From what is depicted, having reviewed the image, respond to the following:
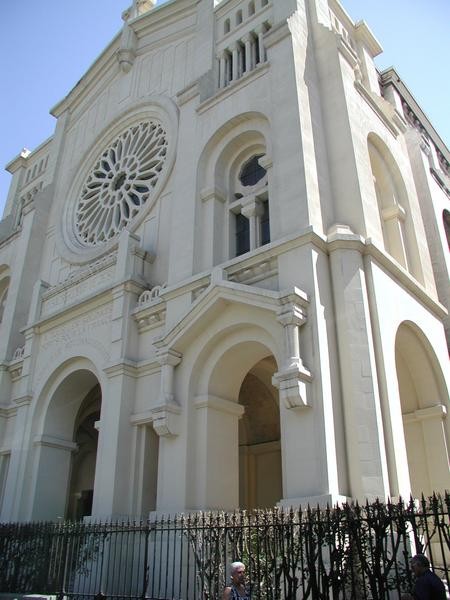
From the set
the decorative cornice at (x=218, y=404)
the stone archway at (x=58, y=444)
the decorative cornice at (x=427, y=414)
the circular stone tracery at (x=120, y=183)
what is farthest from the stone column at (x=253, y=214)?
the stone archway at (x=58, y=444)

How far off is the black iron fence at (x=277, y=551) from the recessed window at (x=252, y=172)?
9.81 metres

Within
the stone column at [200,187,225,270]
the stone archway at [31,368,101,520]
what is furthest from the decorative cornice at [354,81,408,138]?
the stone archway at [31,368,101,520]

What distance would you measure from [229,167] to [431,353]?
804 centimetres

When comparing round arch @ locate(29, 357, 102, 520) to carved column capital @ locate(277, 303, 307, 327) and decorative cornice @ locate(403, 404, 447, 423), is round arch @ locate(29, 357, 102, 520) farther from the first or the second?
decorative cornice @ locate(403, 404, 447, 423)

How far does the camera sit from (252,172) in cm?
1694

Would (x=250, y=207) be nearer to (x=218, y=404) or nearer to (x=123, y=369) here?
(x=218, y=404)

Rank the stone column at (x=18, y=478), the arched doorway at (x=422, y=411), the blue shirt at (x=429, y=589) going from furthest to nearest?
the stone column at (x=18, y=478)
the arched doorway at (x=422, y=411)
the blue shirt at (x=429, y=589)

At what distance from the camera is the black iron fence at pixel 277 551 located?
769cm

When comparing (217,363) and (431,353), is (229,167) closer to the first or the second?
(217,363)

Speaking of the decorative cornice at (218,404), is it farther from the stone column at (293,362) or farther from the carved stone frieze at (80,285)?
the carved stone frieze at (80,285)

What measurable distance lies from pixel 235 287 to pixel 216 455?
395 centimetres

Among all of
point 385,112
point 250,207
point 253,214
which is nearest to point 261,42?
point 385,112

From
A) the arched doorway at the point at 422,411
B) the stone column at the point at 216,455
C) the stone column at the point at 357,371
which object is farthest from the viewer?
the arched doorway at the point at 422,411

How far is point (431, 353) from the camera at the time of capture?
614 inches
